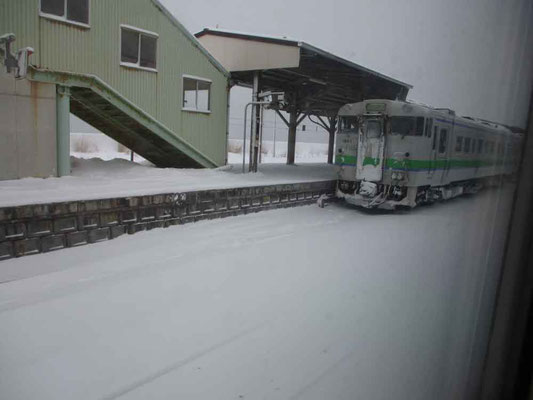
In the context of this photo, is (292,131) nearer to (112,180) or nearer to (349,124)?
(349,124)

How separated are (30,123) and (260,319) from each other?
5.50m

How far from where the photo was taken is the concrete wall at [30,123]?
15.3 feet

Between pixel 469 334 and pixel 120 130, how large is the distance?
912cm

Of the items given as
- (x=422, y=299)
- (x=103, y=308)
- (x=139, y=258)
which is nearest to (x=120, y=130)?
(x=139, y=258)

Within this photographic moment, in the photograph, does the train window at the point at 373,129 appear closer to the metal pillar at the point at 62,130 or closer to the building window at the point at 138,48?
the building window at the point at 138,48

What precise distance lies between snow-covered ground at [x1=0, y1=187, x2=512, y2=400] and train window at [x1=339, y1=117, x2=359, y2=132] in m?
4.24

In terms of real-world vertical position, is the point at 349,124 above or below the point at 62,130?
above

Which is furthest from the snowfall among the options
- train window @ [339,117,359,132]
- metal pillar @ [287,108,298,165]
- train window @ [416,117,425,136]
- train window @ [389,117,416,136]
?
metal pillar @ [287,108,298,165]

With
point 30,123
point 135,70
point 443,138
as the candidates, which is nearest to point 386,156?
point 443,138

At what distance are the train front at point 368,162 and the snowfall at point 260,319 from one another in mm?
3014

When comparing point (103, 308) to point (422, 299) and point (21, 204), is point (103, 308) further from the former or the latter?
point (422, 299)

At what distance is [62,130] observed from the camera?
21.4ft

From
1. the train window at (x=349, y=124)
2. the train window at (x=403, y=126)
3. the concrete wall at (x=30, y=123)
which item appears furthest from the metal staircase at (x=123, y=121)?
the train window at (x=403, y=126)

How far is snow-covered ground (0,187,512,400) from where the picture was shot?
40.2 inches
